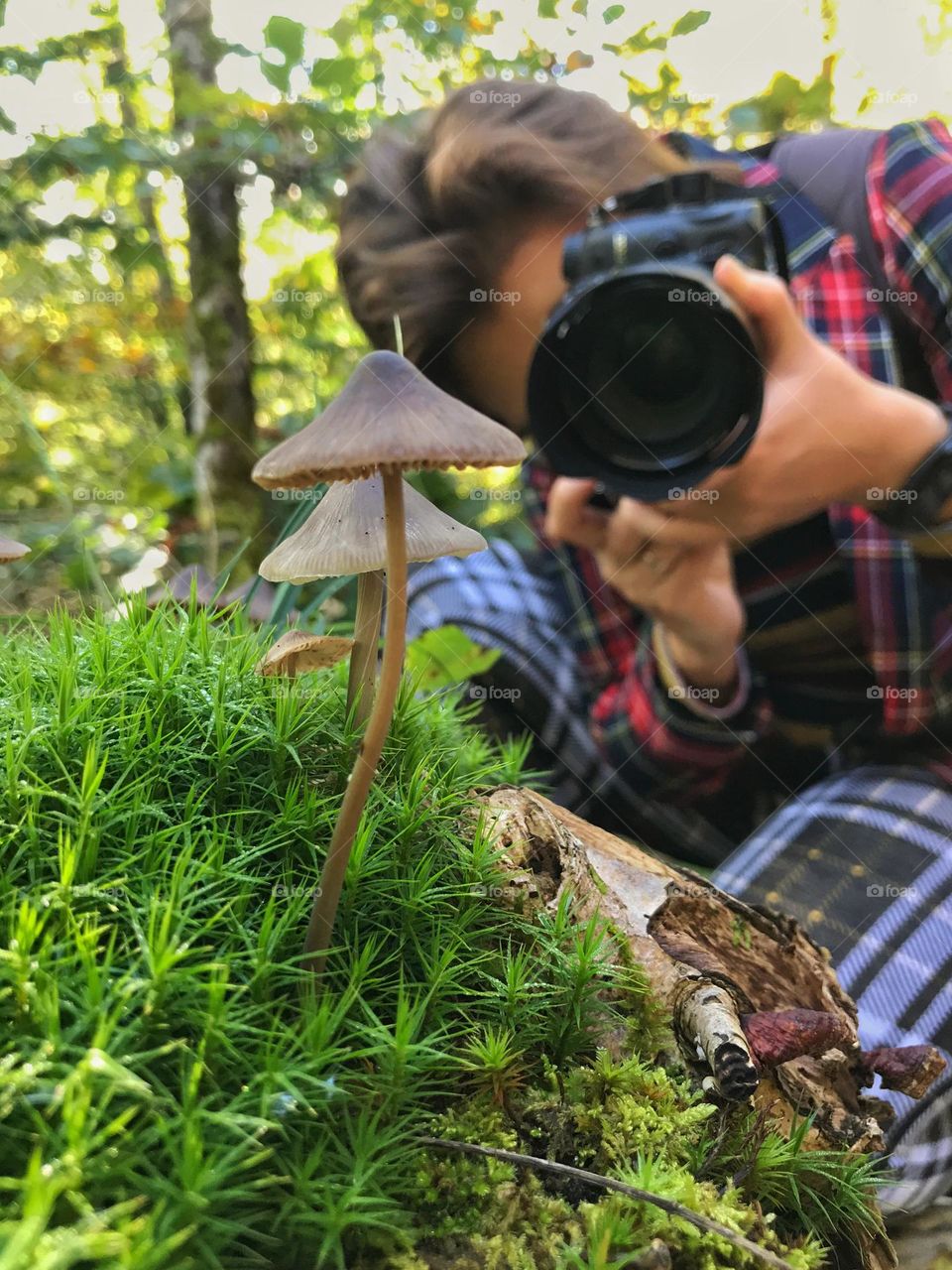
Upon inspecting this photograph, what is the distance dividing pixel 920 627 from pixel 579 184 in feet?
3.88

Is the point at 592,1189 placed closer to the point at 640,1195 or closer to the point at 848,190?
the point at 640,1195

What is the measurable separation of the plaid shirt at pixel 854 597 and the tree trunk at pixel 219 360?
88cm

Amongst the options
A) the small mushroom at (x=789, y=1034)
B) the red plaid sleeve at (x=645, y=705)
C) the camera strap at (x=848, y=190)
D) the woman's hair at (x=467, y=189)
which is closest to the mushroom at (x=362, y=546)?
the small mushroom at (x=789, y=1034)

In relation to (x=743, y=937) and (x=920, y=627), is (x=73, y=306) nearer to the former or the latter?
(x=920, y=627)

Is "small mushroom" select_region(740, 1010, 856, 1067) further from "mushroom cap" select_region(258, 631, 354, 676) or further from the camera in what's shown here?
the camera

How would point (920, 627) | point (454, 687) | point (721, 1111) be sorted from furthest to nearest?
point (920, 627), point (454, 687), point (721, 1111)

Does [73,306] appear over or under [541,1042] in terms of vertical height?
over

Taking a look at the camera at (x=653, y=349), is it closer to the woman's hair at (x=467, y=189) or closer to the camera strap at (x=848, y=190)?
the woman's hair at (x=467, y=189)

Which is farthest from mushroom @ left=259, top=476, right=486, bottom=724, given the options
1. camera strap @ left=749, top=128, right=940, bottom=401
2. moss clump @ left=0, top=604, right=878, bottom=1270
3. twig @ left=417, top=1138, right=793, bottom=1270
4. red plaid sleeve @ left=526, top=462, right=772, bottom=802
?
camera strap @ left=749, top=128, right=940, bottom=401

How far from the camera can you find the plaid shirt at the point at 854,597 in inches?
65.9

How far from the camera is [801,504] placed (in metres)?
1.61

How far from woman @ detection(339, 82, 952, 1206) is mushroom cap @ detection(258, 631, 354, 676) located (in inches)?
36.2

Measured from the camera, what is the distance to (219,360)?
2.40m

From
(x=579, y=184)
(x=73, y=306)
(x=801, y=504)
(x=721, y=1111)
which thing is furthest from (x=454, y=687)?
(x=73, y=306)
